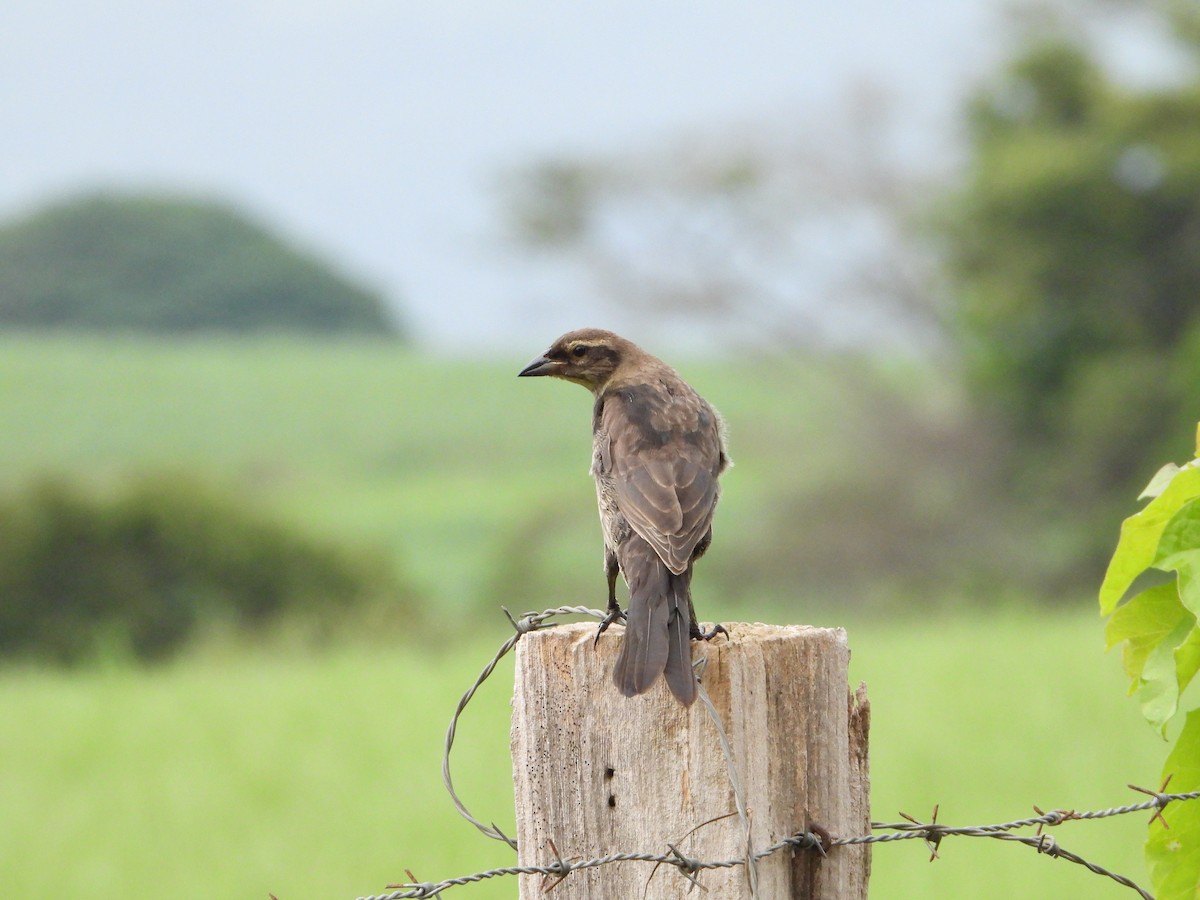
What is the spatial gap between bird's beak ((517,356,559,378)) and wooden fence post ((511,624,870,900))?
192cm

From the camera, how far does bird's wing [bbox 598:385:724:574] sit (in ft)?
10.3

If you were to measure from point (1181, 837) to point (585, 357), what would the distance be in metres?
2.40

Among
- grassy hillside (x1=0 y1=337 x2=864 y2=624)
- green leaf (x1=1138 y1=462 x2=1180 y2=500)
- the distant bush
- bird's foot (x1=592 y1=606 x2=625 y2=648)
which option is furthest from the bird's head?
grassy hillside (x1=0 y1=337 x2=864 y2=624)

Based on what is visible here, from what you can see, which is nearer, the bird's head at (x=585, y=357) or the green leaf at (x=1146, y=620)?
the green leaf at (x=1146, y=620)

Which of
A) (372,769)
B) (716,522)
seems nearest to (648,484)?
(372,769)

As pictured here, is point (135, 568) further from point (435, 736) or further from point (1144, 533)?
point (1144, 533)

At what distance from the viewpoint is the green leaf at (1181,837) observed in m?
2.18

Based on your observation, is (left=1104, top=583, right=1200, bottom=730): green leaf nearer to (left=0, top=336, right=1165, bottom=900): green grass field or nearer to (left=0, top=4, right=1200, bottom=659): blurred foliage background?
(left=0, top=336, right=1165, bottom=900): green grass field

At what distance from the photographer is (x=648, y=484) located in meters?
3.35

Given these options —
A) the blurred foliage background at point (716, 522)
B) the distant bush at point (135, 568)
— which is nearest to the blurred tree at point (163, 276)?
the blurred foliage background at point (716, 522)

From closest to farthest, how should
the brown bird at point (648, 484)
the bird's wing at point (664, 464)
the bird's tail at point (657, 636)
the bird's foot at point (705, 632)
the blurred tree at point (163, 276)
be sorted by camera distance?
the bird's tail at point (657, 636) < the brown bird at point (648, 484) < the bird's foot at point (705, 632) < the bird's wing at point (664, 464) < the blurred tree at point (163, 276)

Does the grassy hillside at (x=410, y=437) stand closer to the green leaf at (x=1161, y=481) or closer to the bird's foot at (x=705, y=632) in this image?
the bird's foot at (x=705, y=632)

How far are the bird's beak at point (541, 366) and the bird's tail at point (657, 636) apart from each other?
127 centimetres

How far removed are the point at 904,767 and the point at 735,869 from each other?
8.18m
